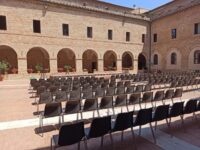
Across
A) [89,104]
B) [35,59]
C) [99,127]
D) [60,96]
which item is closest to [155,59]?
[35,59]

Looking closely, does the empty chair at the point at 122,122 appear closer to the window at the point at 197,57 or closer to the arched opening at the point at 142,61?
the window at the point at 197,57

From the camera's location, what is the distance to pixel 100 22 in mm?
23141

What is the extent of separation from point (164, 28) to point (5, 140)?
26.2m

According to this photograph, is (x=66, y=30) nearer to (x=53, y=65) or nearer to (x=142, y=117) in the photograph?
(x=53, y=65)

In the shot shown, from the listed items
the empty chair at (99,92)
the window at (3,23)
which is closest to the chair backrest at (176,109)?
the empty chair at (99,92)

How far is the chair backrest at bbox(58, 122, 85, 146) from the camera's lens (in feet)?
10.5

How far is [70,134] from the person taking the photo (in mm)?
3275

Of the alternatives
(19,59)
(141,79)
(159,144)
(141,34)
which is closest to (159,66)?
(141,34)

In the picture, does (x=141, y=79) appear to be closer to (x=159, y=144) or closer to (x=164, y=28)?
(x=159, y=144)

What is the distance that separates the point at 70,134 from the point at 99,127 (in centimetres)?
64

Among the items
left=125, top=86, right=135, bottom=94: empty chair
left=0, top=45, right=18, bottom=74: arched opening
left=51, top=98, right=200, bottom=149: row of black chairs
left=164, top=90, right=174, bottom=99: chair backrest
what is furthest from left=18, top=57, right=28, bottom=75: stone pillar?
left=51, top=98, right=200, bottom=149: row of black chairs

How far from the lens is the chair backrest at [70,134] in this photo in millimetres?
3195

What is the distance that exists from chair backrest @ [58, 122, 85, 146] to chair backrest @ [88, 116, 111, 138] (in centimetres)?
23

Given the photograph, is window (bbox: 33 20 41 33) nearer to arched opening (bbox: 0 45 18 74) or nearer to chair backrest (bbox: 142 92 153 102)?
arched opening (bbox: 0 45 18 74)
